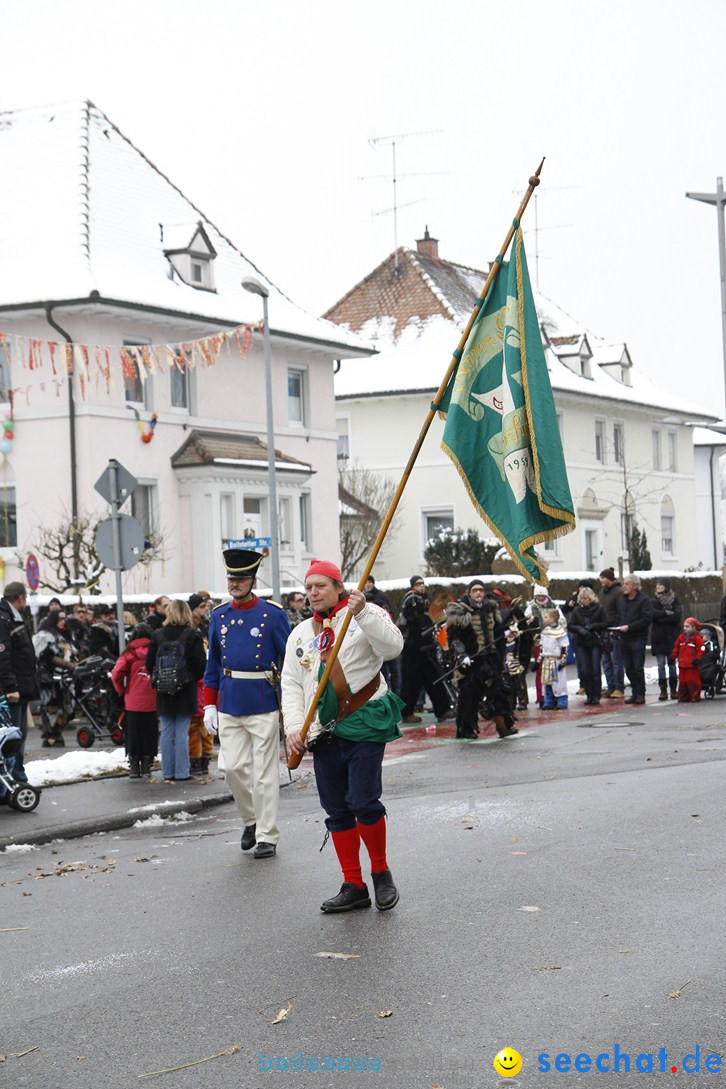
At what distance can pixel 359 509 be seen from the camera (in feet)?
166

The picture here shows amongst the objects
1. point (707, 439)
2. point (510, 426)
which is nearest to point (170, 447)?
point (510, 426)

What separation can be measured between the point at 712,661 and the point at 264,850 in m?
13.7

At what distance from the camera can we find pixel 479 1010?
5.95 meters

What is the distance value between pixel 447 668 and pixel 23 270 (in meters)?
18.9

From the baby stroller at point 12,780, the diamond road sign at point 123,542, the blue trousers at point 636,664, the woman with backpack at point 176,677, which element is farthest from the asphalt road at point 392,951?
the blue trousers at point 636,664

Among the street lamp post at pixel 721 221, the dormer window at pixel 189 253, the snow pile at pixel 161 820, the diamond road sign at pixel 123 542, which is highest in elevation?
the dormer window at pixel 189 253

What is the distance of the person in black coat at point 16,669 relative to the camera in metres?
13.3

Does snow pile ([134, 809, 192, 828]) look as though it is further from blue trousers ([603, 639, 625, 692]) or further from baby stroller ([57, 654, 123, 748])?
blue trousers ([603, 639, 625, 692])

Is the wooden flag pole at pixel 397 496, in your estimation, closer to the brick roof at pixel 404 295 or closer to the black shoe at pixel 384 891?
the black shoe at pixel 384 891

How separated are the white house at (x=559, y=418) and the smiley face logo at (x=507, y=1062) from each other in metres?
43.2

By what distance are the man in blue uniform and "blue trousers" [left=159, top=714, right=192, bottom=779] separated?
4.21m

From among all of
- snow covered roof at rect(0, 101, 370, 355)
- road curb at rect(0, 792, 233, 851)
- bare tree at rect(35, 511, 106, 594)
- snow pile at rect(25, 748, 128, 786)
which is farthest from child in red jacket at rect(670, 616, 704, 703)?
snow covered roof at rect(0, 101, 370, 355)

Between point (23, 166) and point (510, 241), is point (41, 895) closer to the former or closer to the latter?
point (510, 241)

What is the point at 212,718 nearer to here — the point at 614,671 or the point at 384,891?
the point at 384,891
